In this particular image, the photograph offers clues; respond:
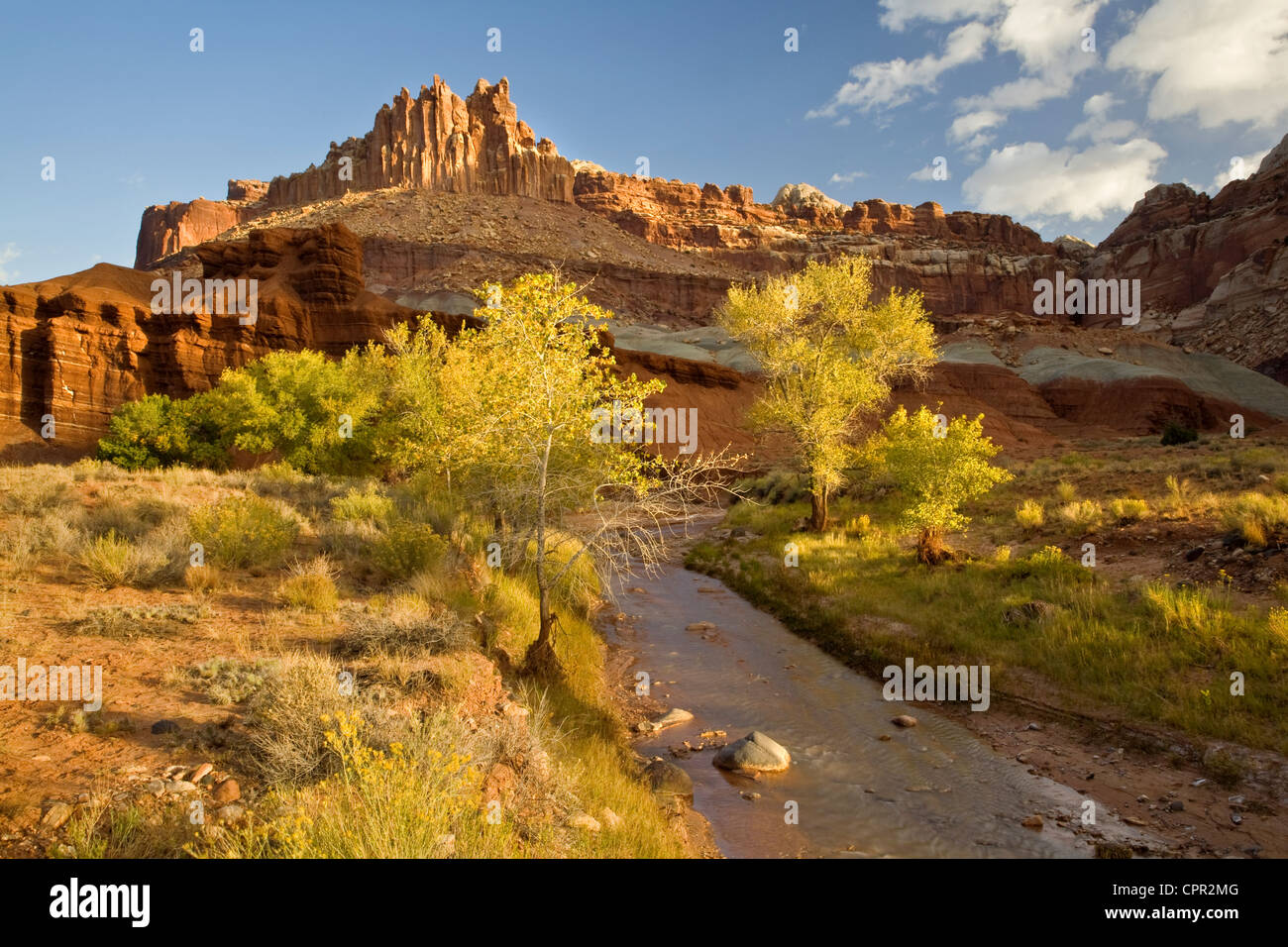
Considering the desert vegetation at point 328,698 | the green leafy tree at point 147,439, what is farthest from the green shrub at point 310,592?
the green leafy tree at point 147,439

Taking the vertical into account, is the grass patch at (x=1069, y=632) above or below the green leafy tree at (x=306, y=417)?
below

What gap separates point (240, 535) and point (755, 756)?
10297 mm

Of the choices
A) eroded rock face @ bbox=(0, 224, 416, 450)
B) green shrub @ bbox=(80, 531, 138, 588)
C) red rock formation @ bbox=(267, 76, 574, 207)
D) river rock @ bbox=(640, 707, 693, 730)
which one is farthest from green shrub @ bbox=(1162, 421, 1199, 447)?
red rock formation @ bbox=(267, 76, 574, 207)

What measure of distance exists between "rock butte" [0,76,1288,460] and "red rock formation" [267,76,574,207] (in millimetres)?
441

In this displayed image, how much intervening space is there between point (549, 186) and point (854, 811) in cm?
13629

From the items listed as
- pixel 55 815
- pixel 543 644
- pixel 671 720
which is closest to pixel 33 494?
pixel 543 644

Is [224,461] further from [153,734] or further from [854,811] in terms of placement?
[854,811]

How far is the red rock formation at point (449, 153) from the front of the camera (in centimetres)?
11938

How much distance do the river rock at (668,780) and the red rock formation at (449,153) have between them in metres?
127

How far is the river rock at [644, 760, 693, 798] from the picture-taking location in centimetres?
851

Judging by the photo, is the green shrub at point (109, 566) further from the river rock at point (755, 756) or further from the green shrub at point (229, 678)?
the river rock at point (755, 756)

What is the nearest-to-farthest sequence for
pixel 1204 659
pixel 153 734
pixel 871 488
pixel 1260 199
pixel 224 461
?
pixel 153 734, pixel 1204 659, pixel 871 488, pixel 224 461, pixel 1260 199

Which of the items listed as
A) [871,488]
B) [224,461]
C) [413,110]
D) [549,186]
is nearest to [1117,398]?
[871,488]

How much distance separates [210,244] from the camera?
186 ft
